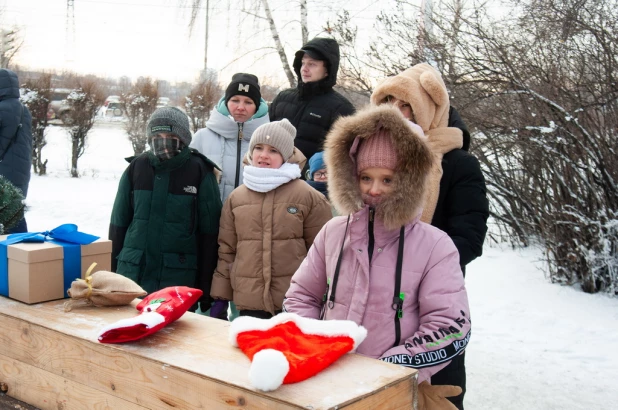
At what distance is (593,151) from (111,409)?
4883mm

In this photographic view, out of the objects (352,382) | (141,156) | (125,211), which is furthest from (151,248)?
(352,382)

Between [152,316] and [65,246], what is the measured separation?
0.71 m

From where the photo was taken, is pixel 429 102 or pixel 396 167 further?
pixel 429 102

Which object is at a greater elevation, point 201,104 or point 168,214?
point 201,104

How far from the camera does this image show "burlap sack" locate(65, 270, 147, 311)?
2389 mm

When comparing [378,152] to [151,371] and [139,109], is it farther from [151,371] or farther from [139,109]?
[139,109]

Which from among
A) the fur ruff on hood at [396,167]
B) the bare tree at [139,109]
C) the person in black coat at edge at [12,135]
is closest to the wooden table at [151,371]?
the fur ruff on hood at [396,167]

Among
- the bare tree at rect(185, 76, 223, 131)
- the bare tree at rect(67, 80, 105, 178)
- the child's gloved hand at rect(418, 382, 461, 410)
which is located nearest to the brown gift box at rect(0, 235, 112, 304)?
the child's gloved hand at rect(418, 382, 461, 410)

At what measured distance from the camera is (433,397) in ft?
6.70

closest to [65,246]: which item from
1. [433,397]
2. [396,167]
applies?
[396,167]

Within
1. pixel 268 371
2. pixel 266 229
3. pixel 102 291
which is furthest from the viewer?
pixel 266 229

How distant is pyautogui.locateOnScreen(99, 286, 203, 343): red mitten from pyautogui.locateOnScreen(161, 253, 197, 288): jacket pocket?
38.7 inches

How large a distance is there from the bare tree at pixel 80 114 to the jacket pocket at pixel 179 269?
12.0m

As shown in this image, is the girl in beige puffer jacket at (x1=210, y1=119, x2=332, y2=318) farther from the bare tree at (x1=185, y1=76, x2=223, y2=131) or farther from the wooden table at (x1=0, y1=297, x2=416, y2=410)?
the bare tree at (x1=185, y1=76, x2=223, y2=131)
